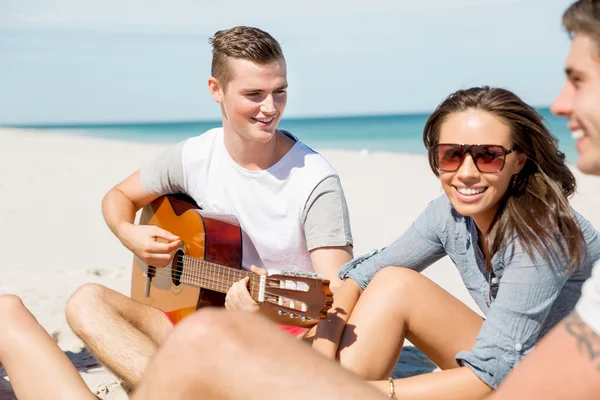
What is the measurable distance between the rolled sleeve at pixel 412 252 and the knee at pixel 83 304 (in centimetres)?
119

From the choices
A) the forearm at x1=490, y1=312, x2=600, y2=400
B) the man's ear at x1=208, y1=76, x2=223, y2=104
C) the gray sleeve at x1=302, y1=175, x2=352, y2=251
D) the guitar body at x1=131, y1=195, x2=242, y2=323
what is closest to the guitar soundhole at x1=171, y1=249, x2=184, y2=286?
the guitar body at x1=131, y1=195, x2=242, y2=323

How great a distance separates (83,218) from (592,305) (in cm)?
866

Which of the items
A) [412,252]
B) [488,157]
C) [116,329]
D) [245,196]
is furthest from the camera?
[245,196]

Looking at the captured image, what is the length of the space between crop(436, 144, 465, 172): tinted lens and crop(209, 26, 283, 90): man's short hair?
1.25 m

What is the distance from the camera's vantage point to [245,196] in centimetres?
399

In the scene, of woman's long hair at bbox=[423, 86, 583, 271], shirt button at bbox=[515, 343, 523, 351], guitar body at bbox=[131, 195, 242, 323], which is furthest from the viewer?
guitar body at bbox=[131, 195, 242, 323]

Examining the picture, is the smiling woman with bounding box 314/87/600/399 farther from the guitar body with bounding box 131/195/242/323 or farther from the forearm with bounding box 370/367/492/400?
the guitar body with bounding box 131/195/242/323

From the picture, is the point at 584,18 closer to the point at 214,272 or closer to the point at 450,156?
the point at 450,156

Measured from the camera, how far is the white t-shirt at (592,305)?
161cm

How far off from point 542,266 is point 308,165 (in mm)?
1433

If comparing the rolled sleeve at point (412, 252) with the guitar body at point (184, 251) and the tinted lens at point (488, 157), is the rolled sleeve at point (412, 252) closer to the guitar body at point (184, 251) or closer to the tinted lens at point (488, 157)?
the tinted lens at point (488, 157)

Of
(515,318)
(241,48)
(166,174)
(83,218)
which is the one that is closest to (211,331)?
(515,318)

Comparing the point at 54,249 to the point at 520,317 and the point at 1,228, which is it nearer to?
the point at 1,228

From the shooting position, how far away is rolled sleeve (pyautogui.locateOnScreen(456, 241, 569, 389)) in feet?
9.02
